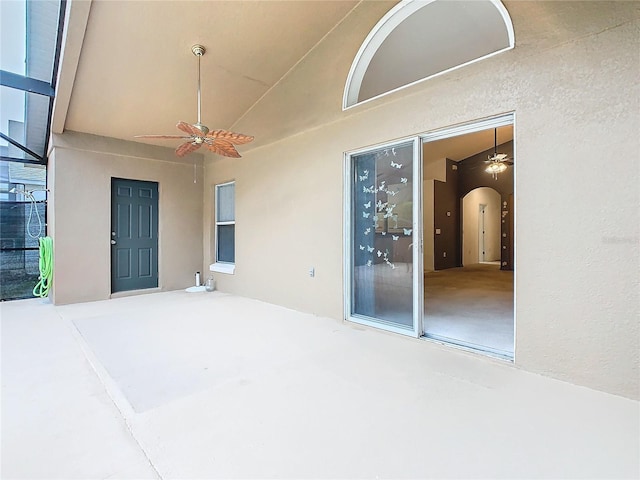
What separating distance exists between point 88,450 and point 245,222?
4142mm

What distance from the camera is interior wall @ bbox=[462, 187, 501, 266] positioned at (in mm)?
10819

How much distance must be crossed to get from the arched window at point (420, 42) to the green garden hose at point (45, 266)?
502 cm

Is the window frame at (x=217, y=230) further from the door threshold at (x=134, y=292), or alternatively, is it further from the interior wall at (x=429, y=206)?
the interior wall at (x=429, y=206)

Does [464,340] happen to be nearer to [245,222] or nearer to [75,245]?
[245,222]

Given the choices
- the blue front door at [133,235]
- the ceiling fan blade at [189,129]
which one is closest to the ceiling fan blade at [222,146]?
the ceiling fan blade at [189,129]

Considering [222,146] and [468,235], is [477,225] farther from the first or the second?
[222,146]

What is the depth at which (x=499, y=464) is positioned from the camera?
5.21ft

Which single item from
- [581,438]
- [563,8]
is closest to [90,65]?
[563,8]

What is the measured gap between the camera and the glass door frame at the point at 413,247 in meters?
3.37

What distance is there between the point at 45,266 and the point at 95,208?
3.92 ft

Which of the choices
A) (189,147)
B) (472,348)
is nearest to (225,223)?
(189,147)

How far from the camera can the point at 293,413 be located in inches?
79.4

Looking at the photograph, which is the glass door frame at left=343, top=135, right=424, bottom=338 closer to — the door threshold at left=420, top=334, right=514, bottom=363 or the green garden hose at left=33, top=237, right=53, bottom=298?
the door threshold at left=420, top=334, right=514, bottom=363

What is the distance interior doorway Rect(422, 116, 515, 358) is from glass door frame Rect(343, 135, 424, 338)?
19 centimetres
